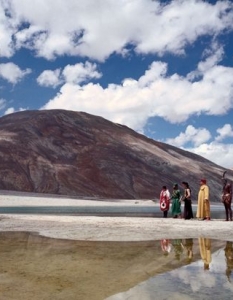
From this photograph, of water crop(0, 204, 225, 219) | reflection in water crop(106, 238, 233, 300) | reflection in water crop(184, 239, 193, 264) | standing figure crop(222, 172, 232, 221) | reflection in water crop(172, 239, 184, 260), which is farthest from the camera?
water crop(0, 204, 225, 219)

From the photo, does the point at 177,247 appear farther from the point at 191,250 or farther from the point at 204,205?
the point at 204,205

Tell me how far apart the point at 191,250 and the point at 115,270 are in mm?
3156

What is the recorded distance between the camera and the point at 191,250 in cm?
1053

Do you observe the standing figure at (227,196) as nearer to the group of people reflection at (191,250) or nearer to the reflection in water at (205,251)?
the group of people reflection at (191,250)

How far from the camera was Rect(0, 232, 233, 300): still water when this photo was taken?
20.4 ft

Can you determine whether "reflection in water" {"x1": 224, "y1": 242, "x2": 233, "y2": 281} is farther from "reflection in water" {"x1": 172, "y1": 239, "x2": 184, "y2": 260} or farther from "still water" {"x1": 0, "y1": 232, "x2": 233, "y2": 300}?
"reflection in water" {"x1": 172, "y1": 239, "x2": 184, "y2": 260}

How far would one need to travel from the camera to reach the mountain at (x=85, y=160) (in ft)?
373

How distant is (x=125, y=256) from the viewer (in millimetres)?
9641

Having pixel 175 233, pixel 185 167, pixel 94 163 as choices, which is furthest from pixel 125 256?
pixel 185 167

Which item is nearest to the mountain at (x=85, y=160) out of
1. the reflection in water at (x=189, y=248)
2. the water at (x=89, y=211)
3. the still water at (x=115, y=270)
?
the water at (x=89, y=211)

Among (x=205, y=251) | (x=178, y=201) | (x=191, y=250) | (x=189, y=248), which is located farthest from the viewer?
(x=178, y=201)

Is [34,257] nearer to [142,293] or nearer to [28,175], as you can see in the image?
[142,293]

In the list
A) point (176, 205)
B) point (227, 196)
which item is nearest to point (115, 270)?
A: point (227, 196)

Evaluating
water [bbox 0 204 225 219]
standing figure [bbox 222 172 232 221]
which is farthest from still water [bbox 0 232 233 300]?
water [bbox 0 204 225 219]
